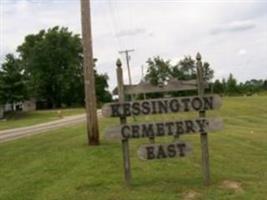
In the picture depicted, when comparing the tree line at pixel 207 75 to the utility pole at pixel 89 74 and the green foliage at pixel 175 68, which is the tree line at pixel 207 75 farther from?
the utility pole at pixel 89 74

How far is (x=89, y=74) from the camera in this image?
57.2 ft

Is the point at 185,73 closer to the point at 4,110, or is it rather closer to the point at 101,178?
the point at 4,110

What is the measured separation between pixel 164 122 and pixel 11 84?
203 ft

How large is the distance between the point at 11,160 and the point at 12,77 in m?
56.2

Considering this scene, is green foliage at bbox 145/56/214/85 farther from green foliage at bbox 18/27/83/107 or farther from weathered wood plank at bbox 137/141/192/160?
weathered wood plank at bbox 137/141/192/160

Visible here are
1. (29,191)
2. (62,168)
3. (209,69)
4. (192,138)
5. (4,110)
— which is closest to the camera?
(29,191)

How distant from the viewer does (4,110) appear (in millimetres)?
78688

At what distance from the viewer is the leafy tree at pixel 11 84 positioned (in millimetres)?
70375

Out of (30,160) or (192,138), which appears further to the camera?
(192,138)

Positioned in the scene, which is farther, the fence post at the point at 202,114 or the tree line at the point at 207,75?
the tree line at the point at 207,75

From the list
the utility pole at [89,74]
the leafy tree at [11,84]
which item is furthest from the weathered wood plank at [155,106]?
the leafy tree at [11,84]

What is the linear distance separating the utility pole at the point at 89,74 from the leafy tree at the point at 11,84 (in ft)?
177

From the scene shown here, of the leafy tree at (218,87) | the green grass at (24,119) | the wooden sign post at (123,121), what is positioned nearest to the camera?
the wooden sign post at (123,121)

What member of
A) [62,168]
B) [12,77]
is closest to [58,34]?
[12,77]
